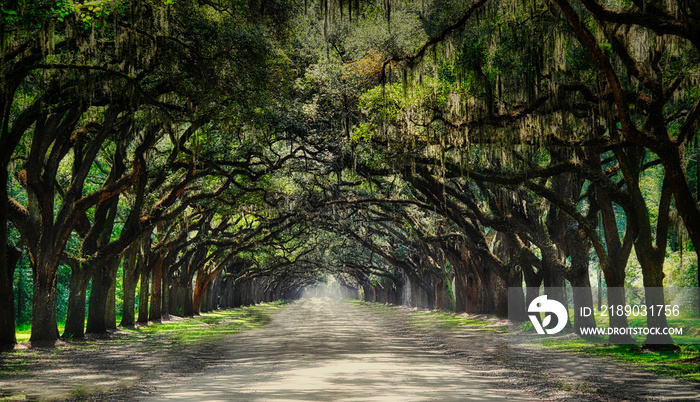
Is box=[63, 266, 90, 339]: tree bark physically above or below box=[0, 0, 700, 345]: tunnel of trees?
below

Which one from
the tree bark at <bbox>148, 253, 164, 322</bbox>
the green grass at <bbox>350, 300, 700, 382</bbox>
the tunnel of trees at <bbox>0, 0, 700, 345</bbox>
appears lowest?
the green grass at <bbox>350, 300, 700, 382</bbox>

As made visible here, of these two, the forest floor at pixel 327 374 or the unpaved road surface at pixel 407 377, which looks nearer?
the unpaved road surface at pixel 407 377

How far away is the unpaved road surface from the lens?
29.4 feet

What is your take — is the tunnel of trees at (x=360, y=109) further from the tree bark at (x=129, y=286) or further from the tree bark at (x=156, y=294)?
the tree bark at (x=156, y=294)

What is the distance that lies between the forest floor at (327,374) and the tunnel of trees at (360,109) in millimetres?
2887

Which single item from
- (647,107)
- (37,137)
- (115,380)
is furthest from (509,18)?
(37,137)

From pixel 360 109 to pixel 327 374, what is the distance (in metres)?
8.75

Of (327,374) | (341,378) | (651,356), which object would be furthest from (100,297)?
(651,356)

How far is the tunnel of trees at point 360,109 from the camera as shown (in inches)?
471

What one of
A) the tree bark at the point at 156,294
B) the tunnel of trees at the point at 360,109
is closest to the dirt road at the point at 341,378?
the tunnel of trees at the point at 360,109

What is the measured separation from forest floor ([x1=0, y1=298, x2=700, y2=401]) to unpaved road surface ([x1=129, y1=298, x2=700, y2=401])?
16 millimetres

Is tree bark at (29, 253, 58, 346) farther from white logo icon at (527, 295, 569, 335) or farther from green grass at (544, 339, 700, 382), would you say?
white logo icon at (527, 295, 569, 335)

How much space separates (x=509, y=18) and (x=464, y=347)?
9.17 meters

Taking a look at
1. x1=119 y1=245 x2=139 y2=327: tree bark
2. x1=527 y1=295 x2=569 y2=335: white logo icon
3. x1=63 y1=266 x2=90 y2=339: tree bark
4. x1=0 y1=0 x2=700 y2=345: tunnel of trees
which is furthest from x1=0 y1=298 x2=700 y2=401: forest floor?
x1=119 y1=245 x2=139 y2=327: tree bark
